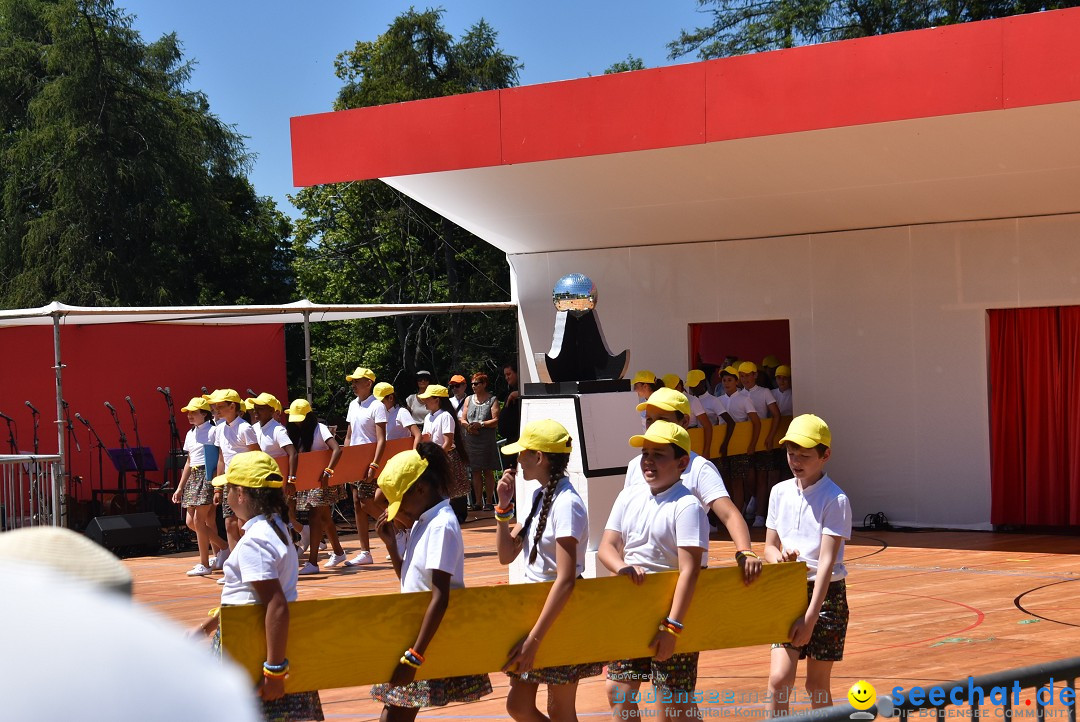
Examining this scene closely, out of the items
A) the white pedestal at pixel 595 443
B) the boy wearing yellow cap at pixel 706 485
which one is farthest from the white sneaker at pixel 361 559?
the boy wearing yellow cap at pixel 706 485

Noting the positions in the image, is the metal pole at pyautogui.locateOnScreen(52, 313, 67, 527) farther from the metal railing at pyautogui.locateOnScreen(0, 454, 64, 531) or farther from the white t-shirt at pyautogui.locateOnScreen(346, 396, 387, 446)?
the white t-shirt at pyautogui.locateOnScreen(346, 396, 387, 446)

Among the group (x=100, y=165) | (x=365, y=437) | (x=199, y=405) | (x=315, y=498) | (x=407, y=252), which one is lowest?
(x=315, y=498)

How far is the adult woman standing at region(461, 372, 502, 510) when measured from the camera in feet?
50.4

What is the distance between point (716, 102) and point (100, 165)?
19860 millimetres

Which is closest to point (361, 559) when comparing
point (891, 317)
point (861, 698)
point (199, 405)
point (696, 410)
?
point (199, 405)

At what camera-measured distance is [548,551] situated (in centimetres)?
480

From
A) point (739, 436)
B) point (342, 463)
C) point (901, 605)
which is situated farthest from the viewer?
point (739, 436)

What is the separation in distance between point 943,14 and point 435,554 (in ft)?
97.8

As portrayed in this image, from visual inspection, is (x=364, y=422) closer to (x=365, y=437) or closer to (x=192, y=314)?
(x=365, y=437)

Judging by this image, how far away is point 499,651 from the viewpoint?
4543 mm

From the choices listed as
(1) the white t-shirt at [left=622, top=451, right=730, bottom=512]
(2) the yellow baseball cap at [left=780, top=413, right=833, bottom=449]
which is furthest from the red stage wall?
(2) the yellow baseball cap at [left=780, top=413, right=833, bottom=449]

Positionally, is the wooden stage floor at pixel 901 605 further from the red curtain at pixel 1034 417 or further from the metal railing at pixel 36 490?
the metal railing at pixel 36 490

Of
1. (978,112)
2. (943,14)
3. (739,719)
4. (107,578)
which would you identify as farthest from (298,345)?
(107,578)

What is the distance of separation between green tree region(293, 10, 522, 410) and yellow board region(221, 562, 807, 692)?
23701mm
